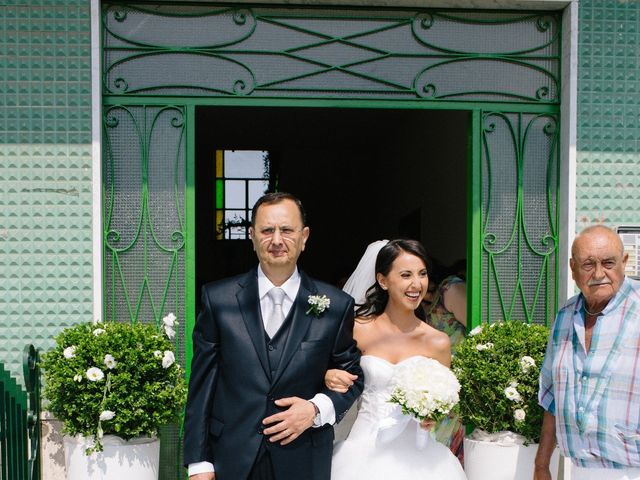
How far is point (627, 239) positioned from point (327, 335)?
275 centimetres

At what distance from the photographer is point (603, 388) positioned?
3.13m

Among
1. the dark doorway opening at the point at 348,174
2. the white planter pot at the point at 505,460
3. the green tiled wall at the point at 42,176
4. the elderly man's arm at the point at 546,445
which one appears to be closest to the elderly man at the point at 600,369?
the elderly man's arm at the point at 546,445

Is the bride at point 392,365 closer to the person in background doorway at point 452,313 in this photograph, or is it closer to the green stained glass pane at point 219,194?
the person in background doorway at point 452,313

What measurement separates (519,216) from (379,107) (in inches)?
47.7

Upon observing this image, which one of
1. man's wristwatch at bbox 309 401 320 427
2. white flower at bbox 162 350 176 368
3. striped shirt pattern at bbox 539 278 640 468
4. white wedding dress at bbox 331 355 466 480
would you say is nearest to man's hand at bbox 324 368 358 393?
man's wristwatch at bbox 309 401 320 427

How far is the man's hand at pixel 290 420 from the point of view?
9.84 ft

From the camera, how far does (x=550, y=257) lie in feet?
16.7

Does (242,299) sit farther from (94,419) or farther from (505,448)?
(505,448)

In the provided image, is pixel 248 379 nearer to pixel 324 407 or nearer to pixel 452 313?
pixel 324 407

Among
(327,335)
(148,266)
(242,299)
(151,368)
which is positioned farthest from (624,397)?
(148,266)

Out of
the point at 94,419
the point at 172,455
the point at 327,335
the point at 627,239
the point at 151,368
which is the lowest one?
the point at 172,455

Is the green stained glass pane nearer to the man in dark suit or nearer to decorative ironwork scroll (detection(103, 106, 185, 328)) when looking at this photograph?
decorative ironwork scroll (detection(103, 106, 185, 328))

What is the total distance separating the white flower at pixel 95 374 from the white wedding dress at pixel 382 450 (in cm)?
134

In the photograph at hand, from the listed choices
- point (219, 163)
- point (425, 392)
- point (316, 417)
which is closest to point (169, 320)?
point (316, 417)
